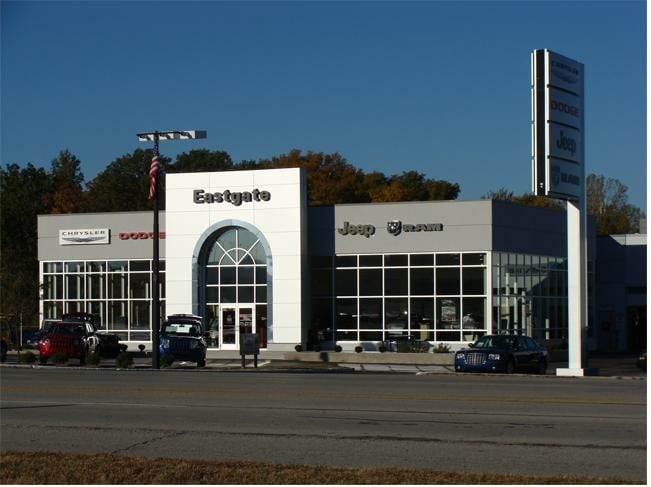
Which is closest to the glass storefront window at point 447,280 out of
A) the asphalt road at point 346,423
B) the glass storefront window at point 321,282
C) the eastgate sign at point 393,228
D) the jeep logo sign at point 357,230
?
the eastgate sign at point 393,228

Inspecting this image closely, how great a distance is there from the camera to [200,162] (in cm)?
11294

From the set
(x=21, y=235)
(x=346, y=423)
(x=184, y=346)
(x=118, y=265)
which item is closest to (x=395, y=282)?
(x=184, y=346)

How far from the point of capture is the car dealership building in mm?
48188

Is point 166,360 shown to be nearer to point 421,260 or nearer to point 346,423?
point 421,260

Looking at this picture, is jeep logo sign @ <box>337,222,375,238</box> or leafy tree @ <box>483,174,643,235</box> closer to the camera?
jeep logo sign @ <box>337,222,375,238</box>

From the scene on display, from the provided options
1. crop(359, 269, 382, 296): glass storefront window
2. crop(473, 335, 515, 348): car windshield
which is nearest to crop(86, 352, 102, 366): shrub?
crop(473, 335, 515, 348): car windshield

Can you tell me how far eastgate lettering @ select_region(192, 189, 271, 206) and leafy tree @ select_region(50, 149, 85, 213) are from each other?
4834cm

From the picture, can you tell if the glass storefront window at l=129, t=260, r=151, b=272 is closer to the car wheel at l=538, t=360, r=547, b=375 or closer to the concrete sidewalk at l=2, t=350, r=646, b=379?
the concrete sidewalk at l=2, t=350, r=646, b=379

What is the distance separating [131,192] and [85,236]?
→ 44.3 meters

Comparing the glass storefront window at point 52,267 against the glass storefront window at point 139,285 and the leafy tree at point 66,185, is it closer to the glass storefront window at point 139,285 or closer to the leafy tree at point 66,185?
the glass storefront window at point 139,285

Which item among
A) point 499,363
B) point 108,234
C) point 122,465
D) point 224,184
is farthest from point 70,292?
point 122,465

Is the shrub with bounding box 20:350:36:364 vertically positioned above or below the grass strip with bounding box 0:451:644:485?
below

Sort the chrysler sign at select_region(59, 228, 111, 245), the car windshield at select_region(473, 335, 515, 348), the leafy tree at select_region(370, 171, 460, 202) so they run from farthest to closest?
1. the leafy tree at select_region(370, 171, 460, 202)
2. the chrysler sign at select_region(59, 228, 111, 245)
3. the car windshield at select_region(473, 335, 515, 348)

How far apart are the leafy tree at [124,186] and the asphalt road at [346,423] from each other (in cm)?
6604
